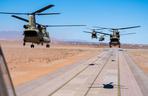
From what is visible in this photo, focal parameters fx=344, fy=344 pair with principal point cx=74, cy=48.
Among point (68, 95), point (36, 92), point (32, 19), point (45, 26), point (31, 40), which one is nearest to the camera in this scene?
point (68, 95)

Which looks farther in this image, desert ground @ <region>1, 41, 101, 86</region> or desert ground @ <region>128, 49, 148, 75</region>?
desert ground @ <region>128, 49, 148, 75</region>

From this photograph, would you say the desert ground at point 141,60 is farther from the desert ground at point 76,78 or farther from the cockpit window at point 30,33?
the cockpit window at point 30,33

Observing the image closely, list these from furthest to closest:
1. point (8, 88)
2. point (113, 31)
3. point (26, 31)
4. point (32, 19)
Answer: point (113, 31) < point (26, 31) < point (32, 19) < point (8, 88)

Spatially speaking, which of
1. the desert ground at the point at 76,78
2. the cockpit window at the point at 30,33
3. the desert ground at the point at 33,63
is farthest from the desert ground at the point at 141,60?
the cockpit window at the point at 30,33

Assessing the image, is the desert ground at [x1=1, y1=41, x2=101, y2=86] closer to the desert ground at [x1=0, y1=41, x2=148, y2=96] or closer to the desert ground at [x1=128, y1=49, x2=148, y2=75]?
the desert ground at [x1=0, y1=41, x2=148, y2=96]

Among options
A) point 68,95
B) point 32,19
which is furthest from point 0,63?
point 32,19

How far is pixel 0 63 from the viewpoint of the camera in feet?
5.51

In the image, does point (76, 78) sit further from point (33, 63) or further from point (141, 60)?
point (141, 60)

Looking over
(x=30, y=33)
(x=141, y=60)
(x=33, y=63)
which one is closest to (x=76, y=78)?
(x=33, y=63)

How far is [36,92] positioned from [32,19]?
274 inches

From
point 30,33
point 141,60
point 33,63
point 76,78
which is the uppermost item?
point 30,33

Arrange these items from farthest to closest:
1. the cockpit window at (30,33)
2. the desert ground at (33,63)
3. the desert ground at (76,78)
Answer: the cockpit window at (30,33) → the desert ground at (33,63) → the desert ground at (76,78)

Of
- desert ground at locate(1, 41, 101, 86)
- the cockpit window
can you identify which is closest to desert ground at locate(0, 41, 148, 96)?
desert ground at locate(1, 41, 101, 86)

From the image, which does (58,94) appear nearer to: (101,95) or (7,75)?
(101,95)
